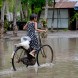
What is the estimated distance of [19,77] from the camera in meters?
10.5

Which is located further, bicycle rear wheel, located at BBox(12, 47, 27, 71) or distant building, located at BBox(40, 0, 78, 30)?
distant building, located at BBox(40, 0, 78, 30)

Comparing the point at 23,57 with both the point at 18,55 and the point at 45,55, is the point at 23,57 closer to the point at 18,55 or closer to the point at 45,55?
the point at 18,55

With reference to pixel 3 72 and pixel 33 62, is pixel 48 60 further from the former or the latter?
pixel 3 72

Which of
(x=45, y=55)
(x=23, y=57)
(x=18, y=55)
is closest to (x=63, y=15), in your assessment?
(x=45, y=55)

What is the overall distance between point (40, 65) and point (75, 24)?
120 feet

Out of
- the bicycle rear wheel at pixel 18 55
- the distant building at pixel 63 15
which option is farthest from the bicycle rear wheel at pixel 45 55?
the distant building at pixel 63 15

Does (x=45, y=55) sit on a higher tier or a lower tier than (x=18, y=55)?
lower

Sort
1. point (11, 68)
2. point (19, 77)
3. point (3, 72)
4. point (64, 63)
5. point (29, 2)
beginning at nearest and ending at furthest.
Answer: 1. point (19, 77)
2. point (3, 72)
3. point (11, 68)
4. point (64, 63)
5. point (29, 2)

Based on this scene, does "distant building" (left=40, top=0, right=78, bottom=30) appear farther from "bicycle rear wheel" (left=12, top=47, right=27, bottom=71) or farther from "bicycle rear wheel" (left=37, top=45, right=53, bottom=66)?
"bicycle rear wheel" (left=12, top=47, right=27, bottom=71)

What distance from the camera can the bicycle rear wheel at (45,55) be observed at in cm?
1314

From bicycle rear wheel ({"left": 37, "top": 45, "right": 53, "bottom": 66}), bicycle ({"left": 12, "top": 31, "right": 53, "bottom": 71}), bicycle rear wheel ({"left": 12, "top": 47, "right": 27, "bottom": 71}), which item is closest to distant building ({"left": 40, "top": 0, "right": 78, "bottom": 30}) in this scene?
bicycle rear wheel ({"left": 37, "top": 45, "right": 53, "bottom": 66})

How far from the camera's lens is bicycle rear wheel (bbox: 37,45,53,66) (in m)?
13.1

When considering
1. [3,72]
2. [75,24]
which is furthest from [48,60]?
[75,24]

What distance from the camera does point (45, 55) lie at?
44.5 ft
